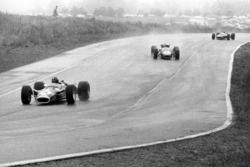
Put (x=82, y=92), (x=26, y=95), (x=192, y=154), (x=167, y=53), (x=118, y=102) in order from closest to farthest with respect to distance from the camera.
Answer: (x=192, y=154)
(x=26, y=95)
(x=118, y=102)
(x=82, y=92)
(x=167, y=53)

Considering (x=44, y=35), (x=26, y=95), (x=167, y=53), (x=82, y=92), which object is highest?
(x=26, y=95)

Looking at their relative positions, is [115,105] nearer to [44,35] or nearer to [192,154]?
[192,154]

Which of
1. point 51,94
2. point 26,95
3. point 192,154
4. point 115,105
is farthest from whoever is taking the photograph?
point 115,105

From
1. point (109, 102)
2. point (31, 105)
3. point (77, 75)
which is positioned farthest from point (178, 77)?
point (31, 105)

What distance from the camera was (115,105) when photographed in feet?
62.4

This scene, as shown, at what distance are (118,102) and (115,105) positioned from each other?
777mm

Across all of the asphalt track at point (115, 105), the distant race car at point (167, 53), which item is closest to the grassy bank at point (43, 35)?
the asphalt track at point (115, 105)

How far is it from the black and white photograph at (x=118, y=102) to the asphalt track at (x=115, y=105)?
0.03 metres

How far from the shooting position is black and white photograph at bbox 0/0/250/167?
10664 mm

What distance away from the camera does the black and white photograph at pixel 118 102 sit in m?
10.7

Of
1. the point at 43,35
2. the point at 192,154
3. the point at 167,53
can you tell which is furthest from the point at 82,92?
the point at 43,35

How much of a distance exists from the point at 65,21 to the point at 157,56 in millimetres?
21261

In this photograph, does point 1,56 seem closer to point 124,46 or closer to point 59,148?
point 124,46

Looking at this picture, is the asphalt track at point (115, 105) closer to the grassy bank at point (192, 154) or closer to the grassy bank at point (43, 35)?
the grassy bank at point (192, 154)
